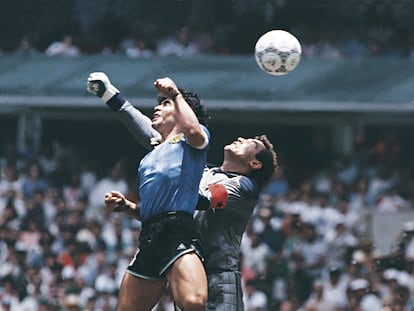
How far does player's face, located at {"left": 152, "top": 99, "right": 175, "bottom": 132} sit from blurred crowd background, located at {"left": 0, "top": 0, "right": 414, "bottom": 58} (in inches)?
474

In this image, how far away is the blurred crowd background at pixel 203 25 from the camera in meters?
20.9

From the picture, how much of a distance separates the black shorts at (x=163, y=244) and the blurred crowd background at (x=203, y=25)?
12.5 metres

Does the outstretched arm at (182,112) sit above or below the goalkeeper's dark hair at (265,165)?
above

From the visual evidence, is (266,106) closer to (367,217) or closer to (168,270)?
(367,217)

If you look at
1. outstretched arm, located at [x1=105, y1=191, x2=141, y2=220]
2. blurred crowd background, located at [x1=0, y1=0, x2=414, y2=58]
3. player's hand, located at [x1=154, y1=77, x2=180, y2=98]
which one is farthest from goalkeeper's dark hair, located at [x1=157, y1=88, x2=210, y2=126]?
blurred crowd background, located at [x1=0, y1=0, x2=414, y2=58]

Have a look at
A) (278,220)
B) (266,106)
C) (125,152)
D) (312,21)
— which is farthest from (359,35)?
(278,220)

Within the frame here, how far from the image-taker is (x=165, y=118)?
28.9 ft

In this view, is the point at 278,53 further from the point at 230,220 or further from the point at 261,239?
the point at 261,239

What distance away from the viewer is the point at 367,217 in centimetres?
1689

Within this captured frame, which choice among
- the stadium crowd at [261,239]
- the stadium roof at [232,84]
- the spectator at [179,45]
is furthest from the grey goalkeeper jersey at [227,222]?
the spectator at [179,45]

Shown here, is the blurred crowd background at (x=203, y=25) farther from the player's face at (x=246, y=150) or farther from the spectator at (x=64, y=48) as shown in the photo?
the player's face at (x=246, y=150)

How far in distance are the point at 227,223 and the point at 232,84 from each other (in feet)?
37.8

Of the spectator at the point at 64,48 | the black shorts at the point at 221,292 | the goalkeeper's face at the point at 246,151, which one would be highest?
the goalkeeper's face at the point at 246,151

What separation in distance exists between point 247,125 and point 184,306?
1354 centimetres
